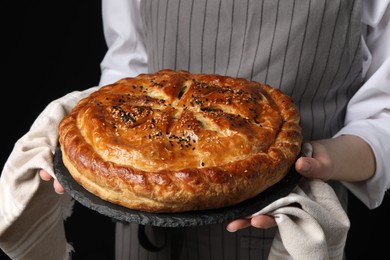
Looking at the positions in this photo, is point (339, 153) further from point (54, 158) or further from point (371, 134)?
point (54, 158)

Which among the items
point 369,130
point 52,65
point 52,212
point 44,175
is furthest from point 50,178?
point 52,65

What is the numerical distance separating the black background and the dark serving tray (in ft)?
5.26

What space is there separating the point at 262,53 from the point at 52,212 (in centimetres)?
83

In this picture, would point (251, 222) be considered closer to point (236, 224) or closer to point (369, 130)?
point (236, 224)

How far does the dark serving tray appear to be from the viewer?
1.35 metres

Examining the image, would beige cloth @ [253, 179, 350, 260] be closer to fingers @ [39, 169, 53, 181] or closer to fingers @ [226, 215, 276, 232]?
fingers @ [226, 215, 276, 232]

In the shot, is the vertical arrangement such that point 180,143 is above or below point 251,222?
above

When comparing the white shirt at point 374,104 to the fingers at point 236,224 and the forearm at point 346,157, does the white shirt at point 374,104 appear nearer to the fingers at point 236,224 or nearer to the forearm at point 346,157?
the forearm at point 346,157

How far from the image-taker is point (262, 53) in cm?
188

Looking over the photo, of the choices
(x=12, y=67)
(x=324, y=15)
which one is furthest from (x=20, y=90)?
(x=324, y=15)

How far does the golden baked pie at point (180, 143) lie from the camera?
1.37 metres

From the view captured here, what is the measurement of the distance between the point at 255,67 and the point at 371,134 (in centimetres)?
42

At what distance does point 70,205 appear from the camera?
1965 mm

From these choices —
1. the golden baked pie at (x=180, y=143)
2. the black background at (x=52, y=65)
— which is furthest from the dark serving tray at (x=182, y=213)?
the black background at (x=52, y=65)
